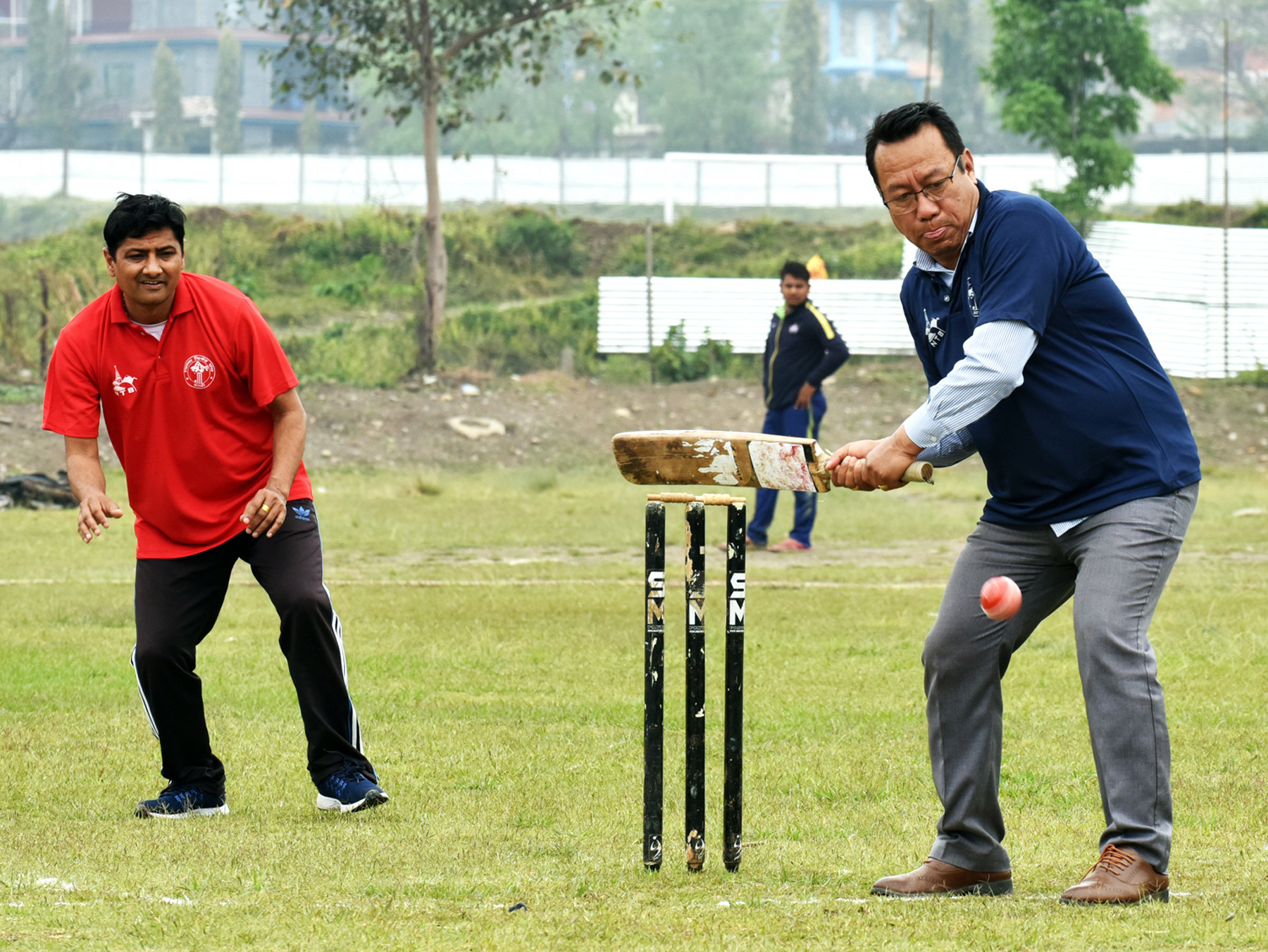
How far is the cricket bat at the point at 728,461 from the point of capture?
14.3 ft

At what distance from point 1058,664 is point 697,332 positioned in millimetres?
18845

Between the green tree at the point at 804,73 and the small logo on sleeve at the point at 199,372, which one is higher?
the green tree at the point at 804,73

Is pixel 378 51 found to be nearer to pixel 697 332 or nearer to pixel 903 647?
pixel 697 332

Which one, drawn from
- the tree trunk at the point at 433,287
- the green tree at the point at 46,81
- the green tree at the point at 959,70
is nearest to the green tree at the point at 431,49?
the tree trunk at the point at 433,287

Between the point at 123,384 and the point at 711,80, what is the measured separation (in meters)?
78.0

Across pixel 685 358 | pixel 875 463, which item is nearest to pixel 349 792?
pixel 875 463

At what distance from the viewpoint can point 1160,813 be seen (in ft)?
13.8

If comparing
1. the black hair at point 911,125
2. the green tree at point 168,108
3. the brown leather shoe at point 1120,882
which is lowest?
the brown leather shoe at point 1120,882

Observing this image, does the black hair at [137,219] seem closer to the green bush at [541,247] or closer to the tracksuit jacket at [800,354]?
the tracksuit jacket at [800,354]

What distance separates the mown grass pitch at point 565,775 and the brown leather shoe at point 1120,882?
0.23 feet

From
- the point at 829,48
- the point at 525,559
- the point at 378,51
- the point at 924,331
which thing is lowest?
the point at 525,559

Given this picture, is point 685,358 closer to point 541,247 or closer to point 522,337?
point 522,337

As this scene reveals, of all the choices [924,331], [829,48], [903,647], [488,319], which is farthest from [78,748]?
[829,48]

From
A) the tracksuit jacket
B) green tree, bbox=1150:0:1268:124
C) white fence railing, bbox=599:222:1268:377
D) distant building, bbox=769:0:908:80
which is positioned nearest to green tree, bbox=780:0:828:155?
green tree, bbox=1150:0:1268:124
